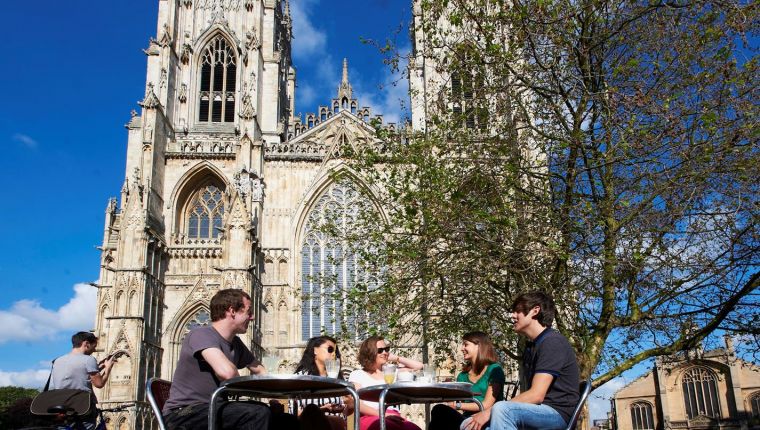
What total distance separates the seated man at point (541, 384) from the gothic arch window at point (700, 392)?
4768 cm

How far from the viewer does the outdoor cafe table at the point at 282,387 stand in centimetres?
441

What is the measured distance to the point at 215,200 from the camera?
87.6 ft

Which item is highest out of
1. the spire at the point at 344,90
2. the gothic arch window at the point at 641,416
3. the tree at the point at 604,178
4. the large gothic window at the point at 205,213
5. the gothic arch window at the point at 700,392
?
the spire at the point at 344,90

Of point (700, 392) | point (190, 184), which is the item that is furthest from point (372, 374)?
point (700, 392)

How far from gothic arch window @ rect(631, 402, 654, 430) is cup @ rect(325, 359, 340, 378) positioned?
49.2 m

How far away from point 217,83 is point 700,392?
37.9 metres

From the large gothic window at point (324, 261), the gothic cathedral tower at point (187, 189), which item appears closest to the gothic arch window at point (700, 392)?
the large gothic window at point (324, 261)

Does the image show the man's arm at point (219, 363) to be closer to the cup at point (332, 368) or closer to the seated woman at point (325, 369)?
the cup at point (332, 368)

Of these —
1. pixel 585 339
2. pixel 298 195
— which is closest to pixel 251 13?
pixel 298 195

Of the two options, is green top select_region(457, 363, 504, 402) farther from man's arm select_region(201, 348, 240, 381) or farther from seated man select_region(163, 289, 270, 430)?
man's arm select_region(201, 348, 240, 381)

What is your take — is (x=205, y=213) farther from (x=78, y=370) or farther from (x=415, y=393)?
(x=415, y=393)

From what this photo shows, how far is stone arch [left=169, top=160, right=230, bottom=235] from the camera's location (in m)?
25.9

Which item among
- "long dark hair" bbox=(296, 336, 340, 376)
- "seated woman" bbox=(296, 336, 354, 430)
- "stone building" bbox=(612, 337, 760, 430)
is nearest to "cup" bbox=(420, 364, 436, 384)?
"seated woman" bbox=(296, 336, 354, 430)

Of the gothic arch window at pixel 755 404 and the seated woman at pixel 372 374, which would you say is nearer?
the seated woman at pixel 372 374
